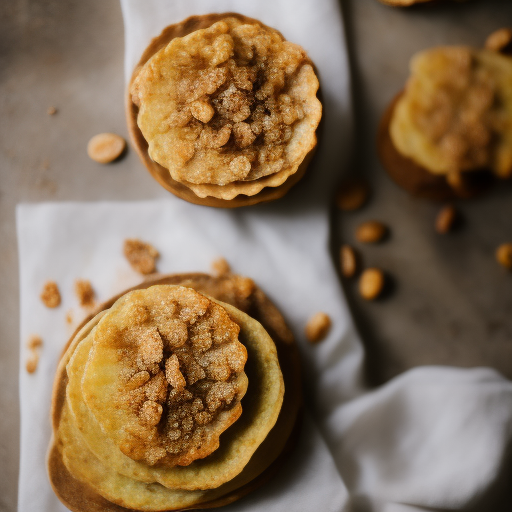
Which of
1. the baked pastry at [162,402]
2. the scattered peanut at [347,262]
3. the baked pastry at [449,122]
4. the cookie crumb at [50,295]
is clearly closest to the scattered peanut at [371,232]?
the scattered peanut at [347,262]

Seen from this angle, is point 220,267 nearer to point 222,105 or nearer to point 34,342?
point 222,105

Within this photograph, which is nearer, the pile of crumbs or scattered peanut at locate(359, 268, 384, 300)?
the pile of crumbs

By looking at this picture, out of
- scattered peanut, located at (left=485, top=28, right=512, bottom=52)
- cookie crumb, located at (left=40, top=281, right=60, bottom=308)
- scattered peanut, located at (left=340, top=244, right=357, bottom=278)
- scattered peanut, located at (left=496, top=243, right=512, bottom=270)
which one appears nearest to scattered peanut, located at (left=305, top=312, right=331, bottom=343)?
scattered peanut, located at (left=340, top=244, right=357, bottom=278)

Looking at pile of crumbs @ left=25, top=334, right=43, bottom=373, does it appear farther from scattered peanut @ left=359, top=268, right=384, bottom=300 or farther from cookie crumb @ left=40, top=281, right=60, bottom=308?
scattered peanut @ left=359, top=268, right=384, bottom=300

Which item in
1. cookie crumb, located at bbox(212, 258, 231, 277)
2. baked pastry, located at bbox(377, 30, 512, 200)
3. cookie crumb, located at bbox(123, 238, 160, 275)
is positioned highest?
baked pastry, located at bbox(377, 30, 512, 200)

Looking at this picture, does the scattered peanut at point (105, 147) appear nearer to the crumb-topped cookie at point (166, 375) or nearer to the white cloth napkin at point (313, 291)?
the white cloth napkin at point (313, 291)

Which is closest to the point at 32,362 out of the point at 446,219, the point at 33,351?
the point at 33,351
